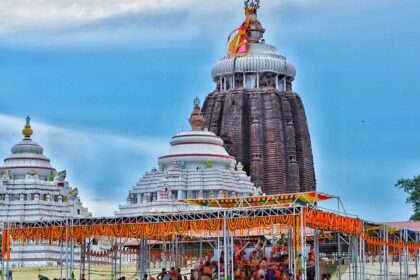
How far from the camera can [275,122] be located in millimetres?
103500

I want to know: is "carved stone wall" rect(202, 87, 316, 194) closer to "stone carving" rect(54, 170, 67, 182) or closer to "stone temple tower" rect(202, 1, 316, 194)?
"stone temple tower" rect(202, 1, 316, 194)

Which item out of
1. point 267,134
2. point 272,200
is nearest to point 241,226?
point 272,200

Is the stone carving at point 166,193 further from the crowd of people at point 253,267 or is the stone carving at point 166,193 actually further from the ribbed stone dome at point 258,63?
the crowd of people at point 253,267

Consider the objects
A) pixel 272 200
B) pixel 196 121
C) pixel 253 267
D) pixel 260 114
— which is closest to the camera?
pixel 253 267

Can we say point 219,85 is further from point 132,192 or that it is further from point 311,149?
point 132,192

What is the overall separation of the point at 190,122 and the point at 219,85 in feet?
49.3

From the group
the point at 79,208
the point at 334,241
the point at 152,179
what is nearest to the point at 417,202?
the point at 334,241

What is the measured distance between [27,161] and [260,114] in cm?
2165

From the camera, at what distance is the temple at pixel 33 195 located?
3418 inches

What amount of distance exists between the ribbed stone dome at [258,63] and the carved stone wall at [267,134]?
1.90 meters

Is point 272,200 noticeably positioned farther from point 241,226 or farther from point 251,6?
point 251,6

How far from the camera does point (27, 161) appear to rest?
94.8 m

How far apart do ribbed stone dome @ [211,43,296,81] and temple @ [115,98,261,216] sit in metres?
13.9

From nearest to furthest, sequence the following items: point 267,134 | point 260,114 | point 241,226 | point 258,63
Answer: point 241,226
point 267,134
point 260,114
point 258,63
